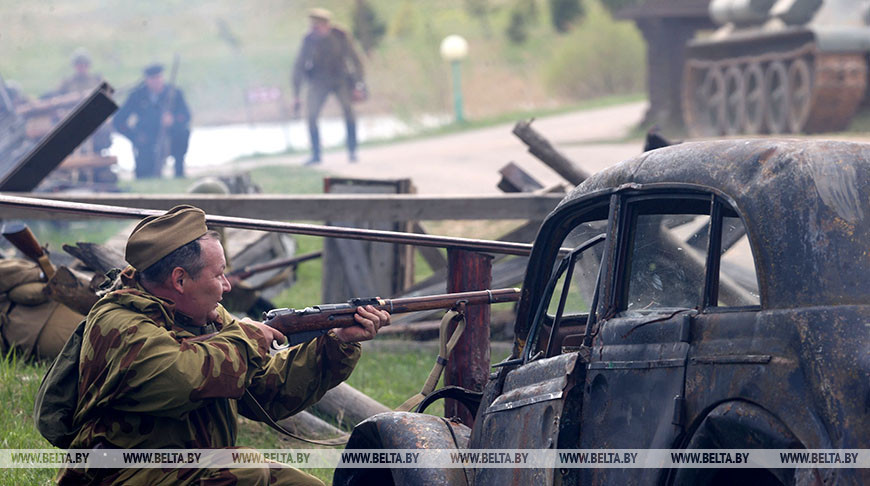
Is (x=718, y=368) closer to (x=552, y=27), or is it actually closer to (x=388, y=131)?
(x=388, y=131)

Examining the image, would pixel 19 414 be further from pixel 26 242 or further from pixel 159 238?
pixel 159 238

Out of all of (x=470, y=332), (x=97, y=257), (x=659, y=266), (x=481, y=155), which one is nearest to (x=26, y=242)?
(x=97, y=257)

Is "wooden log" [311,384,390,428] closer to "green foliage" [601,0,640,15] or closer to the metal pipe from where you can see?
the metal pipe

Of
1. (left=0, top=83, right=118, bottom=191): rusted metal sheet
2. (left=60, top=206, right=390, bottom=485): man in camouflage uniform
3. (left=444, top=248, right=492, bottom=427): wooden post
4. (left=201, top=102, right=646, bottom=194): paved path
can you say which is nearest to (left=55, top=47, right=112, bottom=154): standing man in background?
(left=201, top=102, right=646, bottom=194): paved path

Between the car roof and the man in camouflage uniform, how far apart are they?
145cm

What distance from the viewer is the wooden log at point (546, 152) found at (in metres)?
8.79

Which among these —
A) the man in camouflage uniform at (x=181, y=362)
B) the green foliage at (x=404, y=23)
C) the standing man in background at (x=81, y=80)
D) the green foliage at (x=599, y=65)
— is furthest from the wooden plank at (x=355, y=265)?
the green foliage at (x=404, y=23)

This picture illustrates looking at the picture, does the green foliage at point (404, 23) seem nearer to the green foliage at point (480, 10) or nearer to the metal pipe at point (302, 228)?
the green foliage at point (480, 10)

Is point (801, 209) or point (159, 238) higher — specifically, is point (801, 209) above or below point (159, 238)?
above

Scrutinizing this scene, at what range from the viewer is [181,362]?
381cm

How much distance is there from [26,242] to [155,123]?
18784 mm

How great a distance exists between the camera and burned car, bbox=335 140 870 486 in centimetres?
280

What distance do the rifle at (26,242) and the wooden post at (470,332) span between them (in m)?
2.24

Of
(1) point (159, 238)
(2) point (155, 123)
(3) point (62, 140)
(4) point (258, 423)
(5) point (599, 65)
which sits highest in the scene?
(1) point (159, 238)
